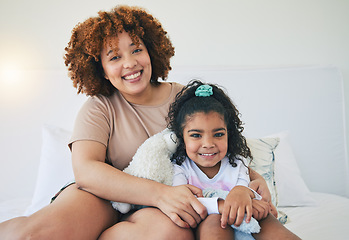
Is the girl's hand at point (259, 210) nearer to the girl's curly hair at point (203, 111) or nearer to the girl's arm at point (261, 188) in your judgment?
the girl's arm at point (261, 188)

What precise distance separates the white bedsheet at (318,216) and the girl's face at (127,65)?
93cm

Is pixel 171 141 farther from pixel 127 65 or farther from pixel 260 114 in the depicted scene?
pixel 260 114

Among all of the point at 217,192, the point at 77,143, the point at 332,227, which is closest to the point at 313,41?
the point at 332,227

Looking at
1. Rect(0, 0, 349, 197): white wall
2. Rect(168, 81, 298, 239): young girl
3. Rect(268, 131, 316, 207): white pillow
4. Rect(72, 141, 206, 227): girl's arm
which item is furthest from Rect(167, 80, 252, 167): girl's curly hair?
Rect(0, 0, 349, 197): white wall

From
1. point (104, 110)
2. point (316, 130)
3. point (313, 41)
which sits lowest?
point (316, 130)

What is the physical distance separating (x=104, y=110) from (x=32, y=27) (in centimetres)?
140

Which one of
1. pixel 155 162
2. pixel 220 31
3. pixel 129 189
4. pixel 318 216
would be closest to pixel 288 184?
pixel 318 216

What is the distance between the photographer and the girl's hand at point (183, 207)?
1082 millimetres

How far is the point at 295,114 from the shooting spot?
2234mm

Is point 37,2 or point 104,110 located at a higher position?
point 37,2

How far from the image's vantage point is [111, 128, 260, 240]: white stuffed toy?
4.11 feet

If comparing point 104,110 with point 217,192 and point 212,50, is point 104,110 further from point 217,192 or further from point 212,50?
point 212,50

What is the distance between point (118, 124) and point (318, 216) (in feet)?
3.63

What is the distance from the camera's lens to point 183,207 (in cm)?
109
